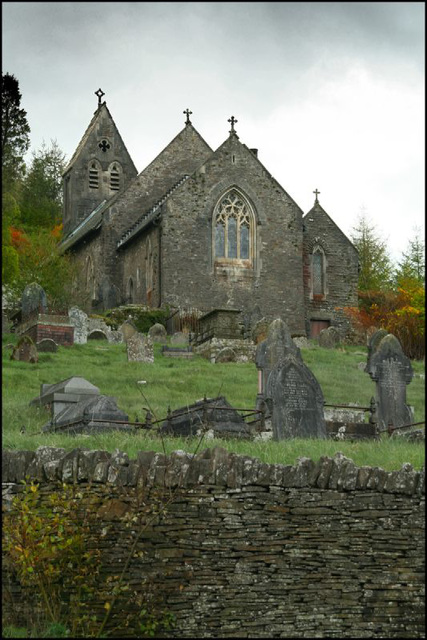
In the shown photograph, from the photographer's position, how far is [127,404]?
25109mm

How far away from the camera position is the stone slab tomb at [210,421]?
60.8 feet

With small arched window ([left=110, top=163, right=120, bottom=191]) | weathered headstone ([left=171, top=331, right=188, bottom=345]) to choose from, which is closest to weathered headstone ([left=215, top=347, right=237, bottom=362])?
weathered headstone ([left=171, top=331, right=188, bottom=345])

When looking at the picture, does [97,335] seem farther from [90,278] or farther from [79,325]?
[90,278]

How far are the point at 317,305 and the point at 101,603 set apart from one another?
39.9m

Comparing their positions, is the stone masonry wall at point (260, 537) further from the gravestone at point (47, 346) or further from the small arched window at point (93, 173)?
the small arched window at point (93, 173)

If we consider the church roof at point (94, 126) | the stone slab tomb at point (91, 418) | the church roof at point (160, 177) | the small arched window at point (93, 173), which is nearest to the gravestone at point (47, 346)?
the stone slab tomb at point (91, 418)

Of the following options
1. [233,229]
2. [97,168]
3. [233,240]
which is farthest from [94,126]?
[233,240]

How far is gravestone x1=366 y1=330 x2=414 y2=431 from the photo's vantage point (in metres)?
22.0

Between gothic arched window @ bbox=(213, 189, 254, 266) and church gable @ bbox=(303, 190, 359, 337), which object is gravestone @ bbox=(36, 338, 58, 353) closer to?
gothic arched window @ bbox=(213, 189, 254, 266)

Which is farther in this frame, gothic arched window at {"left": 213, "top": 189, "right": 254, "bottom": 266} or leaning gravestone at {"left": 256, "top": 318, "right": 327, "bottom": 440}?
gothic arched window at {"left": 213, "top": 189, "right": 254, "bottom": 266}

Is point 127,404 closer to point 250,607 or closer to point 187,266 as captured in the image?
point 250,607

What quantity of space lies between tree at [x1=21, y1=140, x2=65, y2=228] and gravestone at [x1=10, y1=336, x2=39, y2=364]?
132 feet

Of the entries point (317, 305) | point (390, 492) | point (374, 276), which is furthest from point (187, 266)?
point (390, 492)

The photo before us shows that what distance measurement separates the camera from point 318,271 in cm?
5219
